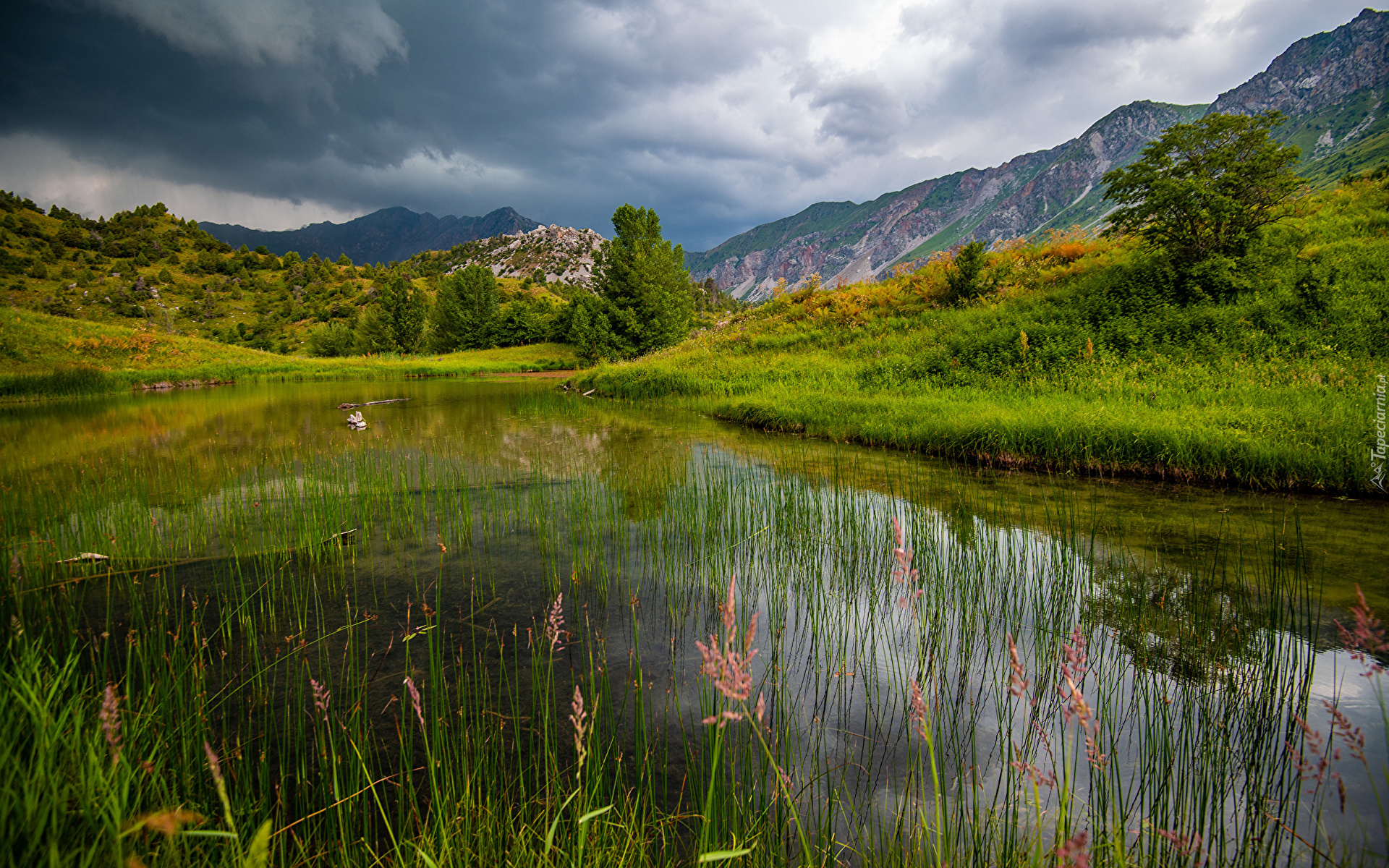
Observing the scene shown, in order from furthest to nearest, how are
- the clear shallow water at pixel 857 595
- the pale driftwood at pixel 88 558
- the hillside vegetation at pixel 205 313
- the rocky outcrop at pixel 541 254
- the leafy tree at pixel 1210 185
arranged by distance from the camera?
the rocky outcrop at pixel 541 254 < the hillside vegetation at pixel 205 313 < the leafy tree at pixel 1210 185 < the pale driftwood at pixel 88 558 < the clear shallow water at pixel 857 595

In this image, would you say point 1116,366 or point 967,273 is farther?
point 967,273

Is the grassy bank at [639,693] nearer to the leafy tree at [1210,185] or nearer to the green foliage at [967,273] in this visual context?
the leafy tree at [1210,185]

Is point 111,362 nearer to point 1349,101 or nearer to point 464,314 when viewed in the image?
point 464,314

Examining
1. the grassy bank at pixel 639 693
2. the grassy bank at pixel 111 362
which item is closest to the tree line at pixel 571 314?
the grassy bank at pixel 111 362

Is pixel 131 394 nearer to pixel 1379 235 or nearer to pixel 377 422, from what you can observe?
pixel 377 422

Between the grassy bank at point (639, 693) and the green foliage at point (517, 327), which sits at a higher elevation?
the green foliage at point (517, 327)

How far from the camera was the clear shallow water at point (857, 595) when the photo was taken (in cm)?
247

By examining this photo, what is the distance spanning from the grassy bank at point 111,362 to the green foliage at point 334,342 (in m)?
29.0

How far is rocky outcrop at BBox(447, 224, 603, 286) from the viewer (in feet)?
460

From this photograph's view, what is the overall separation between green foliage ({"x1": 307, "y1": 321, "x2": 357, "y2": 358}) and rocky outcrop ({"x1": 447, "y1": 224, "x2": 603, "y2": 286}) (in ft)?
230

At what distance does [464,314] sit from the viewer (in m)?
59.0

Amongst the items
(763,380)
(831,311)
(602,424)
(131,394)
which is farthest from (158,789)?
(131,394)

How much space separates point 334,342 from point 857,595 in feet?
248

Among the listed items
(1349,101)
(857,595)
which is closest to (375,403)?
(857,595)
